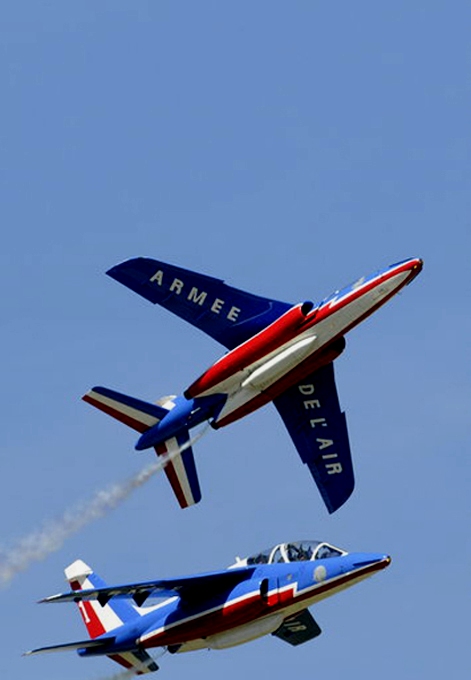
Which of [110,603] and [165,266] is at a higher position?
[165,266]

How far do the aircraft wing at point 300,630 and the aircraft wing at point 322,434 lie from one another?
4.37 meters

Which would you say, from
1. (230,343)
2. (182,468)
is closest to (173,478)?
(182,468)

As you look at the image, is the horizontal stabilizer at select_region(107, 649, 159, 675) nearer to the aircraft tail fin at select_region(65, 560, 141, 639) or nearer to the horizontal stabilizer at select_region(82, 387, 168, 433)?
the aircraft tail fin at select_region(65, 560, 141, 639)

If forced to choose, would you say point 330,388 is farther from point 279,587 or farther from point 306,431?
point 279,587

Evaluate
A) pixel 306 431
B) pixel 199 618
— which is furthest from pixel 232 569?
pixel 306 431

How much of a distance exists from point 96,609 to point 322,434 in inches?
400

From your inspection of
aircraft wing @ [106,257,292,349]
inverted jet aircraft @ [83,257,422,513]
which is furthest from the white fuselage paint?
aircraft wing @ [106,257,292,349]

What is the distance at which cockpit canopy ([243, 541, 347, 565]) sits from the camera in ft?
233

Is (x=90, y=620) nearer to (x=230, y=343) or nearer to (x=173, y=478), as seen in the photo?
(x=173, y=478)

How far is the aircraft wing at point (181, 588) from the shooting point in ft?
235

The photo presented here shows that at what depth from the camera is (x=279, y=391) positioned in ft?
241

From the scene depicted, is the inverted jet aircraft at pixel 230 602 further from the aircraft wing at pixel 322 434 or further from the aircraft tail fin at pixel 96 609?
the aircraft wing at pixel 322 434

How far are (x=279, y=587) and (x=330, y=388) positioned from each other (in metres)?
8.83

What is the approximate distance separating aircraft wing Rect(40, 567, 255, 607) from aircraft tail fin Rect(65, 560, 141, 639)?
2326mm
